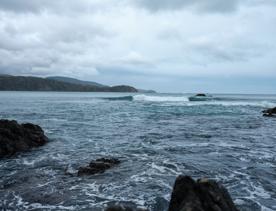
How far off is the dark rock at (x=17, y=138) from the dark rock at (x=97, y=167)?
5866 millimetres

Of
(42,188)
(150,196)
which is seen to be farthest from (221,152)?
(42,188)

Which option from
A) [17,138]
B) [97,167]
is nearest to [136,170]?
[97,167]

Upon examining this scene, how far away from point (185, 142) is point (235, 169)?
6.98 metres

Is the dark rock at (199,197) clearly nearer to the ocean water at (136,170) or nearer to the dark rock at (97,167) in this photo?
the ocean water at (136,170)

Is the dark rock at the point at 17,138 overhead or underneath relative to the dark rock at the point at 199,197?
underneath

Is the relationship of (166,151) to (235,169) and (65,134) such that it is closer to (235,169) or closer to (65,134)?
(235,169)

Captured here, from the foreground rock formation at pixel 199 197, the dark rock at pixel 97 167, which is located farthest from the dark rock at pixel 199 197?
the dark rock at pixel 97 167

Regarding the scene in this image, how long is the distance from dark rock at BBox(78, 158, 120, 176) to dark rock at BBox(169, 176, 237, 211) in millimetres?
6110

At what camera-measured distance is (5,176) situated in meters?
13.7

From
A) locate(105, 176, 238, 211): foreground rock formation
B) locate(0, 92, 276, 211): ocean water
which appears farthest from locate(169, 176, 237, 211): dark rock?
locate(0, 92, 276, 211): ocean water

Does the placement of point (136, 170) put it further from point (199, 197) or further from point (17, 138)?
point (17, 138)

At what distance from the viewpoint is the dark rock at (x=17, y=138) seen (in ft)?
60.3

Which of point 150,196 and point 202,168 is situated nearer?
point 150,196

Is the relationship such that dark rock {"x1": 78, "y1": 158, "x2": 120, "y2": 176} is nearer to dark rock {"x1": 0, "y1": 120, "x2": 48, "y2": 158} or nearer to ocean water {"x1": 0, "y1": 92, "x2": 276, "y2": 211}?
ocean water {"x1": 0, "y1": 92, "x2": 276, "y2": 211}
